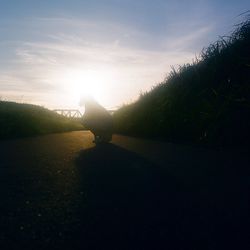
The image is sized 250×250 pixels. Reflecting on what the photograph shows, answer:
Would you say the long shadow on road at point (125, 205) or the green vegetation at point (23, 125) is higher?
the green vegetation at point (23, 125)

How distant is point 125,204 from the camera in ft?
12.4

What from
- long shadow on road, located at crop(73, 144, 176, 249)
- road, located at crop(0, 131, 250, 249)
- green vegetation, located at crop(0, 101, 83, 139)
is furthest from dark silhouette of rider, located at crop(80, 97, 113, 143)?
long shadow on road, located at crop(73, 144, 176, 249)

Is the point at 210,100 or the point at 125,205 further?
the point at 210,100

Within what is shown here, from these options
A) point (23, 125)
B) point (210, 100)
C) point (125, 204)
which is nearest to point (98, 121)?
point (210, 100)

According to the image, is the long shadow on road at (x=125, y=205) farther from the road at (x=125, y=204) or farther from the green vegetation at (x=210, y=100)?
the green vegetation at (x=210, y=100)

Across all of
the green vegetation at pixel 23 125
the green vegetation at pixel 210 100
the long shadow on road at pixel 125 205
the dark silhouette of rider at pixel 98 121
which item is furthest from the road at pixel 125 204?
the green vegetation at pixel 23 125

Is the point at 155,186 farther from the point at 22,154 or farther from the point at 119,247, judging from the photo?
the point at 22,154

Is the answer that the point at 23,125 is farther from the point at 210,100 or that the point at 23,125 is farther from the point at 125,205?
the point at 125,205

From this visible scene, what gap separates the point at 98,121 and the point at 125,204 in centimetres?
737

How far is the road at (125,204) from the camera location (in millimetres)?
2828

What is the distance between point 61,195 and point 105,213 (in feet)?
2.66

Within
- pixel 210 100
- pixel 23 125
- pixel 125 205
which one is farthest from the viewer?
pixel 23 125

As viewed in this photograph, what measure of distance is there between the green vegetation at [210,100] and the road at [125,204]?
153 centimetres

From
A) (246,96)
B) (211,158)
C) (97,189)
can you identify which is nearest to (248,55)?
(246,96)
